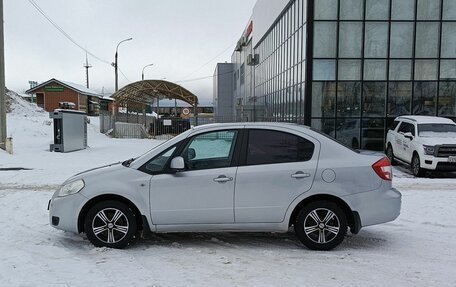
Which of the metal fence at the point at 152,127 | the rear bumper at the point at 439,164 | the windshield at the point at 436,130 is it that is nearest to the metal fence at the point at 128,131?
the metal fence at the point at 152,127

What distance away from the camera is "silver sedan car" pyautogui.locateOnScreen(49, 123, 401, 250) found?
5352 millimetres

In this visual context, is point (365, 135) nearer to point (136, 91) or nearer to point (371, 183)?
point (371, 183)

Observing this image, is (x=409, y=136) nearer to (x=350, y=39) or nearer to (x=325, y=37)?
(x=350, y=39)

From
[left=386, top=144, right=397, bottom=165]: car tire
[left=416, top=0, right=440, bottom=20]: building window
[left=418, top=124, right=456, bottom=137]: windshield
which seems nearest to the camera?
[left=418, top=124, right=456, bottom=137]: windshield

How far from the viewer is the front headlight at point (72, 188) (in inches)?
214

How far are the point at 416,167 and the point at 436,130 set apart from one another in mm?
1686

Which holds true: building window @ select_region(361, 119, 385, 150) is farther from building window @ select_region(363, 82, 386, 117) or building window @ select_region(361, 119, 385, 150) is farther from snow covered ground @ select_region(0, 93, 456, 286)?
snow covered ground @ select_region(0, 93, 456, 286)

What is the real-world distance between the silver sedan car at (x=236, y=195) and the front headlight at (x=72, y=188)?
1 cm

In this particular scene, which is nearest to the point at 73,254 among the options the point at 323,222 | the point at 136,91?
the point at 323,222

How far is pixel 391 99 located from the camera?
19.5 m

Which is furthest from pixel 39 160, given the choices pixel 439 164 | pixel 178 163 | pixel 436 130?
pixel 436 130

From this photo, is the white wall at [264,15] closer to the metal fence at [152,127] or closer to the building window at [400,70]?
the metal fence at [152,127]

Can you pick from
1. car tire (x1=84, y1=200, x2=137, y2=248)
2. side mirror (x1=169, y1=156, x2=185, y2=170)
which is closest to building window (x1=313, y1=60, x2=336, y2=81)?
side mirror (x1=169, y1=156, x2=185, y2=170)

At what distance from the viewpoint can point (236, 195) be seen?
5.36 metres
